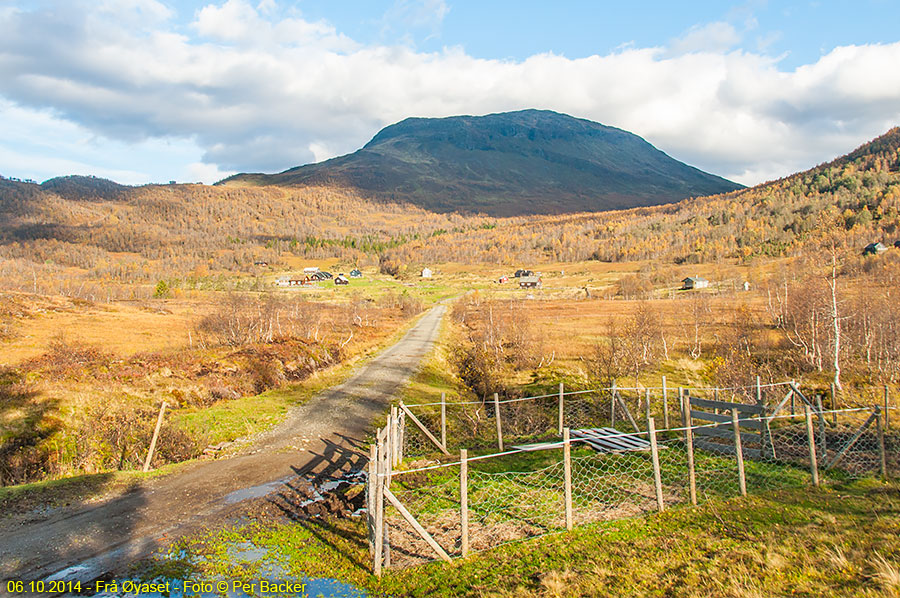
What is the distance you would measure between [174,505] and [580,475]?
10.00 metres

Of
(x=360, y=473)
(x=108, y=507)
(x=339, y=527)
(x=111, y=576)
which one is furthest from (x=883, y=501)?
(x=108, y=507)

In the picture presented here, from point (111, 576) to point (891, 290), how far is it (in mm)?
54966

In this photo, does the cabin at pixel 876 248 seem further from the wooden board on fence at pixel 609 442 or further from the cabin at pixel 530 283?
the wooden board on fence at pixel 609 442

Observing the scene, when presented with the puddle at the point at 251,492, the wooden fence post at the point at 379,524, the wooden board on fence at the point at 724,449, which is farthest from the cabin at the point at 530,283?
the wooden fence post at the point at 379,524

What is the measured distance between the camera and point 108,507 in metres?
11.3

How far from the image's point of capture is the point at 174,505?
11.6m

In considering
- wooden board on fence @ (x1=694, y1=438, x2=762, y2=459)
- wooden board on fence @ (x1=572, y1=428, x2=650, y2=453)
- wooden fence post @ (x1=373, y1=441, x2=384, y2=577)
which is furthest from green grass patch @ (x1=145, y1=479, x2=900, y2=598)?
wooden board on fence @ (x1=572, y1=428, x2=650, y2=453)

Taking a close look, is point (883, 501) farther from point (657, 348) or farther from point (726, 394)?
point (657, 348)

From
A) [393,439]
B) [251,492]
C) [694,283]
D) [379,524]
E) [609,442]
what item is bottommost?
[694,283]

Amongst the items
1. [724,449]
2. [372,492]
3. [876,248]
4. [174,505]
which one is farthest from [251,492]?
[876,248]

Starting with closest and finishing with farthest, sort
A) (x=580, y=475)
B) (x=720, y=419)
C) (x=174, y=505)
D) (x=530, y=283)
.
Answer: (x=174, y=505)
(x=580, y=475)
(x=720, y=419)
(x=530, y=283)

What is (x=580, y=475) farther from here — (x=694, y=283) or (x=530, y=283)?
(x=530, y=283)

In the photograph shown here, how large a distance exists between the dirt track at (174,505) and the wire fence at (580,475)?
3.04 meters

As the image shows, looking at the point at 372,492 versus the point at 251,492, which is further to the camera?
the point at 251,492
